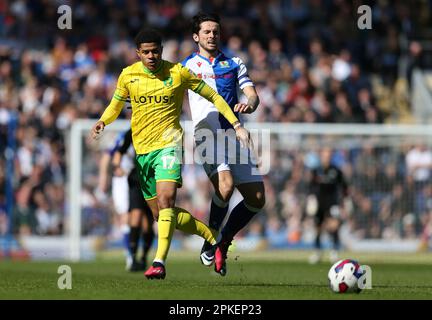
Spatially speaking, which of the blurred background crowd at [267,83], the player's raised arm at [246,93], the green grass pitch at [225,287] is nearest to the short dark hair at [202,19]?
the player's raised arm at [246,93]

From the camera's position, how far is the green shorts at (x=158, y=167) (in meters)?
10.8

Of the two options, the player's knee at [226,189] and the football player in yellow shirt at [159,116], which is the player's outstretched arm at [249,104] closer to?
the football player in yellow shirt at [159,116]

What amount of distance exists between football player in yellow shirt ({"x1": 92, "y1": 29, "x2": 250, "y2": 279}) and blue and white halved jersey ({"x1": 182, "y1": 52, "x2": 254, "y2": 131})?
575 millimetres

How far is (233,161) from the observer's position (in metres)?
11.7

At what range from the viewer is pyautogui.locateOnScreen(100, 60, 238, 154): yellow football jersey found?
10953 mm

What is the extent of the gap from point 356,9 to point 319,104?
10.4 feet

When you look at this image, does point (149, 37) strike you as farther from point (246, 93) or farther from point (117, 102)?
point (246, 93)

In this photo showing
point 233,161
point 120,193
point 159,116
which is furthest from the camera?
point 120,193

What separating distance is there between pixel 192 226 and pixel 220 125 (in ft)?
3.80

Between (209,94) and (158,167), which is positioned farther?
(209,94)

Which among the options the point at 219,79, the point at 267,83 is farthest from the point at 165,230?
the point at 267,83

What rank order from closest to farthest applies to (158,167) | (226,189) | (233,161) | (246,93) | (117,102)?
(158,167)
(117,102)
(246,93)
(226,189)
(233,161)
